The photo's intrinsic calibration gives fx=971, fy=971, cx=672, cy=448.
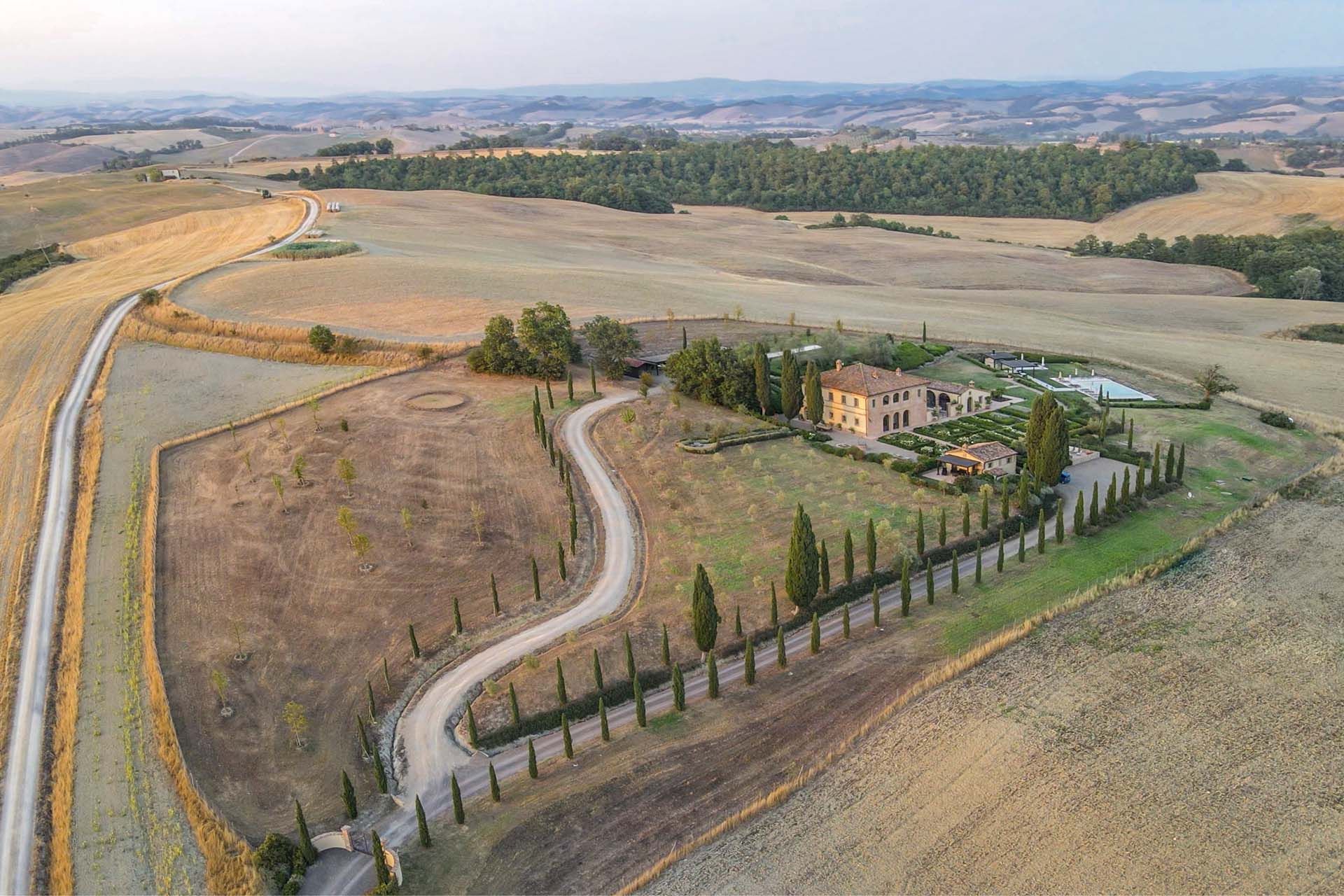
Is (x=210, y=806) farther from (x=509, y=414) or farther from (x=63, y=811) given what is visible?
(x=509, y=414)

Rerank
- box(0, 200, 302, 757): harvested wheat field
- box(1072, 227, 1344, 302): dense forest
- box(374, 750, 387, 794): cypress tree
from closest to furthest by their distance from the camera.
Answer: box(374, 750, 387, 794): cypress tree
box(0, 200, 302, 757): harvested wheat field
box(1072, 227, 1344, 302): dense forest

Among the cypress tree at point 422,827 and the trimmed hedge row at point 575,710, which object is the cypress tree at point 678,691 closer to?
the trimmed hedge row at point 575,710

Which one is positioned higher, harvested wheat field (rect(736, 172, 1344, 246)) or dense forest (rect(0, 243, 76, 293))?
dense forest (rect(0, 243, 76, 293))

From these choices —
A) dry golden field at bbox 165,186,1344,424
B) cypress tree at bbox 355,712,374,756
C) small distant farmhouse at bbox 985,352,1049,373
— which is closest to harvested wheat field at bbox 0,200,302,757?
dry golden field at bbox 165,186,1344,424

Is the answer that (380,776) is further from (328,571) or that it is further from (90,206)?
(90,206)

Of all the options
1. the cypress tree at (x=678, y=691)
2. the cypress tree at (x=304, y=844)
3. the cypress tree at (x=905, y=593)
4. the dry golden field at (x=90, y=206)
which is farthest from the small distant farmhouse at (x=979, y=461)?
the dry golden field at (x=90, y=206)

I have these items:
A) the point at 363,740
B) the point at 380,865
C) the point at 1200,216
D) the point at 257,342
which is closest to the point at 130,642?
the point at 363,740

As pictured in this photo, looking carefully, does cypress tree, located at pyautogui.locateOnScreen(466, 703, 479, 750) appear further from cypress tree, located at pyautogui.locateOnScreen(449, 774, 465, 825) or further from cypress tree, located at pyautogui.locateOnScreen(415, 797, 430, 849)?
cypress tree, located at pyautogui.locateOnScreen(415, 797, 430, 849)
